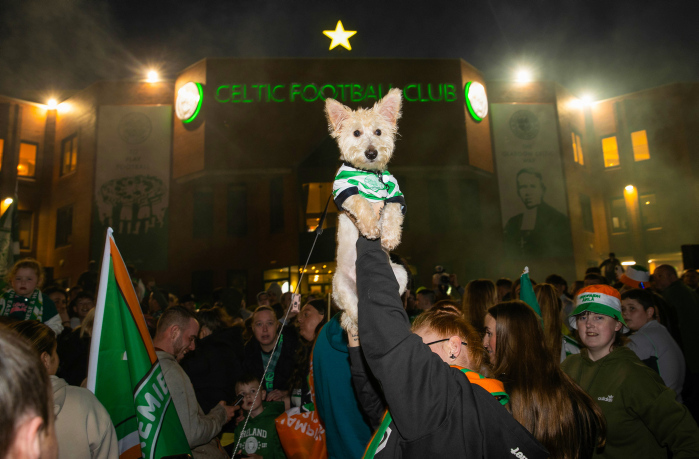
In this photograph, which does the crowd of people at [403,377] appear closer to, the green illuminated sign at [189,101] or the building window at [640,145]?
the green illuminated sign at [189,101]

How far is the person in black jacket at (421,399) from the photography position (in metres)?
1.34

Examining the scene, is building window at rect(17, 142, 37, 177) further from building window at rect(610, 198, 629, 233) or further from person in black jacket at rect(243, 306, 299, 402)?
building window at rect(610, 198, 629, 233)

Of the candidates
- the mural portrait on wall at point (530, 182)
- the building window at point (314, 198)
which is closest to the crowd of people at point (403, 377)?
the building window at point (314, 198)

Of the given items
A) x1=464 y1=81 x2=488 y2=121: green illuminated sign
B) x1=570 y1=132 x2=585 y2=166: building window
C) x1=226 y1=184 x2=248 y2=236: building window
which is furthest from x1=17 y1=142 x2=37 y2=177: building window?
x1=570 y1=132 x2=585 y2=166: building window

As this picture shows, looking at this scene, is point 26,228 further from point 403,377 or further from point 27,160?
point 403,377

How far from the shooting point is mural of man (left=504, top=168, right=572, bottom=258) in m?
19.3

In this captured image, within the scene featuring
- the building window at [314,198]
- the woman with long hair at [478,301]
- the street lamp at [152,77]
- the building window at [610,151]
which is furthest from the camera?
the building window at [610,151]

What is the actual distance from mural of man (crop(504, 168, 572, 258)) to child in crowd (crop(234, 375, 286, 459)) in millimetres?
16797

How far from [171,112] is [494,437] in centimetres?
2129

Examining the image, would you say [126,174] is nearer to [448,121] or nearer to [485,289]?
[448,121]

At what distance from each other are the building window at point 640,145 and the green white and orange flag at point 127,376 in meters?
25.3

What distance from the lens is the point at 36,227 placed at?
69.1 feet

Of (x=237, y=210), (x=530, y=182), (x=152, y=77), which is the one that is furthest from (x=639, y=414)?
(x=152, y=77)

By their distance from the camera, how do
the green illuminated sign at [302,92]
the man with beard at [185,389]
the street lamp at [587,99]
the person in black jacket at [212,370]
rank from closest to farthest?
the man with beard at [185,389]
the person in black jacket at [212,370]
the green illuminated sign at [302,92]
the street lamp at [587,99]
